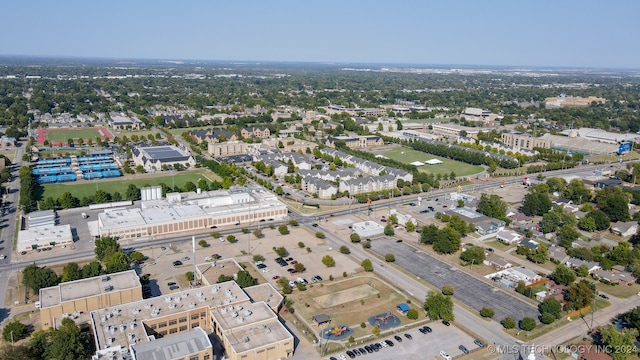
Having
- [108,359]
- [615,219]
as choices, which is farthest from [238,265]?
[615,219]

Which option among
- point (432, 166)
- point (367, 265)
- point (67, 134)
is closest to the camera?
point (367, 265)

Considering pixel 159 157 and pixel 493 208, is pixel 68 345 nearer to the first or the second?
pixel 493 208

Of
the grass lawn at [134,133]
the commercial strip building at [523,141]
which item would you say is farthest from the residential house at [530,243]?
the grass lawn at [134,133]

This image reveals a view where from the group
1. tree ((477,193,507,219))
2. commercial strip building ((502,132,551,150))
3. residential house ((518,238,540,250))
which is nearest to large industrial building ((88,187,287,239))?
tree ((477,193,507,219))

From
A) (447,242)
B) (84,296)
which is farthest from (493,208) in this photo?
(84,296)

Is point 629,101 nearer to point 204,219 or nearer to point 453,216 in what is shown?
point 453,216

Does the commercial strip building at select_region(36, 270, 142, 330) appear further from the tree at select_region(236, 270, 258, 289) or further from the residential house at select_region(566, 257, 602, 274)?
the residential house at select_region(566, 257, 602, 274)
